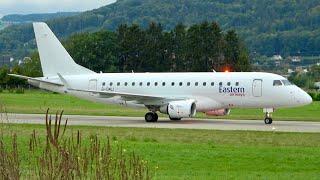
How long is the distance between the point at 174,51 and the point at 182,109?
69463 millimetres

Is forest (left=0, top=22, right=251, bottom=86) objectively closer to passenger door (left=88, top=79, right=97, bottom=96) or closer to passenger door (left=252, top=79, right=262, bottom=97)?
passenger door (left=88, top=79, right=97, bottom=96)

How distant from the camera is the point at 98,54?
116m

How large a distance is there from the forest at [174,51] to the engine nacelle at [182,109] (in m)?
62.8

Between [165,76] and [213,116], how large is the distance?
403 centimetres

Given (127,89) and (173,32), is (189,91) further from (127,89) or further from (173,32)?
(173,32)

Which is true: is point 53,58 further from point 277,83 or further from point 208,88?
point 277,83

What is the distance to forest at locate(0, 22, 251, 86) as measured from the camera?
103m

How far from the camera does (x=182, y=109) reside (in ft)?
123

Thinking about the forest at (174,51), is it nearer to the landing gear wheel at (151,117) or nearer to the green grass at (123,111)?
the green grass at (123,111)

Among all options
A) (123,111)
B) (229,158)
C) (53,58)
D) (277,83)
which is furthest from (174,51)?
(229,158)

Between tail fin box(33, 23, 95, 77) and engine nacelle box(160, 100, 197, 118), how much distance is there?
734 cm

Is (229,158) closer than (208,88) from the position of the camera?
Yes

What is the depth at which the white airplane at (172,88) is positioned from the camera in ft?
123

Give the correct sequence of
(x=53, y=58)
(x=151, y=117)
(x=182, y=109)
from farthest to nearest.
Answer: (x=53, y=58)
(x=151, y=117)
(x=182, y=109)
